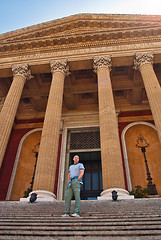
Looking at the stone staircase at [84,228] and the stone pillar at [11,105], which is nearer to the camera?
the stone staircase at [84,228]

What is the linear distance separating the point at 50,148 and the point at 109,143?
10.5 ft

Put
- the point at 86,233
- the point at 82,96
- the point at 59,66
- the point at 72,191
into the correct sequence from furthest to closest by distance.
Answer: the point at 82,96 → the point at 59,66 → the point at 72,191 → the point at 86,233

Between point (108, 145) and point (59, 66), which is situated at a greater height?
point (59, 66)

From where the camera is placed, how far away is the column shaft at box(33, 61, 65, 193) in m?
8.86

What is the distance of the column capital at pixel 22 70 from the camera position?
13987mm

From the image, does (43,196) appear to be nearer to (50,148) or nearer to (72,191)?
(50,148)

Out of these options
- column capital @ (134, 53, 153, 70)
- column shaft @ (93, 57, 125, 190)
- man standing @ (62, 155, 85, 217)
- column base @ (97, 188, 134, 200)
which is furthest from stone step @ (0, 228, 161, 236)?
column capital @ (134, 53, 153, 70)

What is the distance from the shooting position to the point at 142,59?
43.2 ft

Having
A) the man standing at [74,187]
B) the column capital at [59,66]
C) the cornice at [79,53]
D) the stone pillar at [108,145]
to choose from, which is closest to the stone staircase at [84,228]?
the man standing at [74,187]

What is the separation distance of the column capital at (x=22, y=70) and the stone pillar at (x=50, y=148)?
232 cm

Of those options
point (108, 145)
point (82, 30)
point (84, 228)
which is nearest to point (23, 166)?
point (108, 145)

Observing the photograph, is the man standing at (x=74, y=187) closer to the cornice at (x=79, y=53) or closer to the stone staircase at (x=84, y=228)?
the stone staircase at (x=84, y=228)

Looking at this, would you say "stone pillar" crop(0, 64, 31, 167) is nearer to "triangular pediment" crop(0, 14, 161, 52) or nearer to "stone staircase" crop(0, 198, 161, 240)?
"triangular pediment" crop(0, 14, 161, 52)

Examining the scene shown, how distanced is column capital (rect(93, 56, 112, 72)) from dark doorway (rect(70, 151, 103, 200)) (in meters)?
7.55
